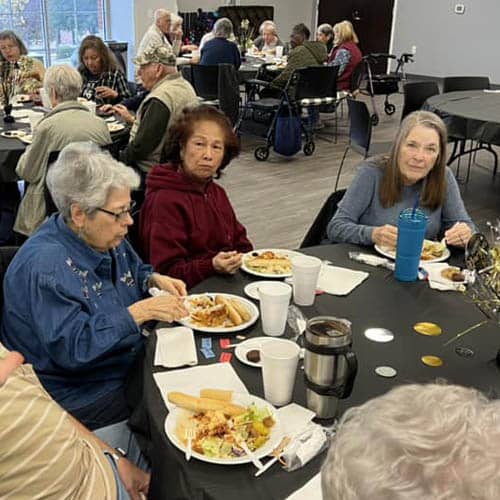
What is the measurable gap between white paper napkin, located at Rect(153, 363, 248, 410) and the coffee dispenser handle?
0.24m

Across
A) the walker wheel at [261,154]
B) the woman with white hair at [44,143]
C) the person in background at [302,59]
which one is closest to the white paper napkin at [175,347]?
the woman with white hair at [44,143]

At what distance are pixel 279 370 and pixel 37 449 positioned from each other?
0.51 meters

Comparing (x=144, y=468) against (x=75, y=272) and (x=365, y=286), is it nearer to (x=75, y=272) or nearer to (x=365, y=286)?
(x=75, y=272)

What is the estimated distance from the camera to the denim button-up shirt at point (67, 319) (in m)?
1.64

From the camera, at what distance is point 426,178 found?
248cm

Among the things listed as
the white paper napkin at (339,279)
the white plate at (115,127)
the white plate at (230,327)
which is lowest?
the white plate at (230,327)

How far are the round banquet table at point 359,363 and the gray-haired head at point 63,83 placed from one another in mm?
Answer: 2077

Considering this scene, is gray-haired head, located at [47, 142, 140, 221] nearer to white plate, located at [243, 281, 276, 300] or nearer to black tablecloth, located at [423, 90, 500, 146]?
white plate, located at [243, 281, 276, 300]

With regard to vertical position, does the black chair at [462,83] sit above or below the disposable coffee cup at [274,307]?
above

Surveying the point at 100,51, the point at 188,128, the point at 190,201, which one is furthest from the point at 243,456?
the point at 100,51

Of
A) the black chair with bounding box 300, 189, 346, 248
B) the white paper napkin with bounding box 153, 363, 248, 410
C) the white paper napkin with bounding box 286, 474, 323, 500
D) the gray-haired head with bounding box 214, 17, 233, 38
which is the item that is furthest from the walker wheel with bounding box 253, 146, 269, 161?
the white paper napkin with bounding box 286, 474, 323, 500

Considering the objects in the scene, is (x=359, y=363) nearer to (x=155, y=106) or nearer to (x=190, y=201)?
(x=190, y=201)

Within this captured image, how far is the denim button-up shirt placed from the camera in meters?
1.64

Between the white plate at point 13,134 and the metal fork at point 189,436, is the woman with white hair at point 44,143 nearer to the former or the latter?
the white plate at point 13,134
